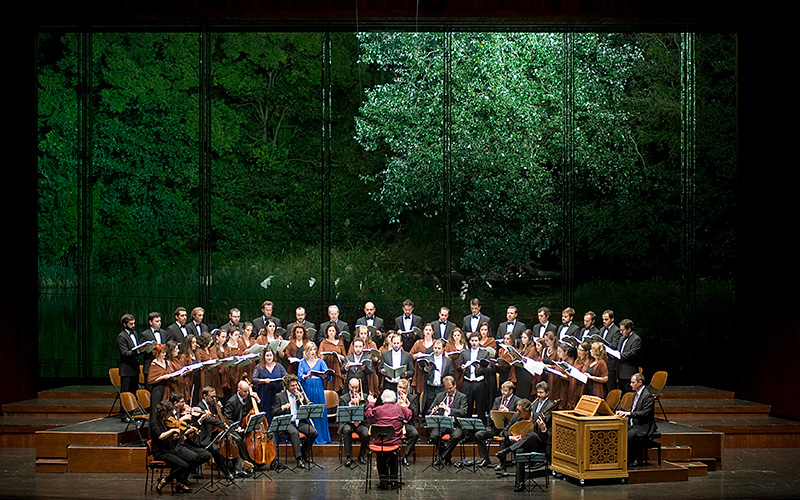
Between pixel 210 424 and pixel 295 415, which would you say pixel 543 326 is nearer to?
pixel 295 415

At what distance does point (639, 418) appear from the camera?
33.6ft

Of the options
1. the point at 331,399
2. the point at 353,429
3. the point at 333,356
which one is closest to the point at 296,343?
the point at 333,356

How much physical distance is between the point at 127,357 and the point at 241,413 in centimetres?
187

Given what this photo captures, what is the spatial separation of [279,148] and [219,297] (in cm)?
243

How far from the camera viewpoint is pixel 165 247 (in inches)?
578

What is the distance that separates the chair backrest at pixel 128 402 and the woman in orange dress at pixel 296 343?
1924 mm

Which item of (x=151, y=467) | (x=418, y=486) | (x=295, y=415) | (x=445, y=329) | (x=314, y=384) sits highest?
(x=445, y=329)

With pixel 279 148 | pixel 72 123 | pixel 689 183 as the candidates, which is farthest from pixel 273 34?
pixel 689 183

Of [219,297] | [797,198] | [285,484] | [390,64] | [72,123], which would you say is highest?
[390,64]

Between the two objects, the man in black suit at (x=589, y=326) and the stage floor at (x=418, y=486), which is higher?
the man in black suit at (x=589, y=326)

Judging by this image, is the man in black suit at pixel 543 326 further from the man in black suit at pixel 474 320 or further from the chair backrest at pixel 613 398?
the chair backrest at pixel 613 398

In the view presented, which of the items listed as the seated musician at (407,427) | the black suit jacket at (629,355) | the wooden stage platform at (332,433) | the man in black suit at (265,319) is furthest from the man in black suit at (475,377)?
the man in black suit at (265,319)

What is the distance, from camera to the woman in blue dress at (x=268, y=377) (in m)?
11.3

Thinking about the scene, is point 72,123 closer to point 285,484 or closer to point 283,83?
point 283,83
